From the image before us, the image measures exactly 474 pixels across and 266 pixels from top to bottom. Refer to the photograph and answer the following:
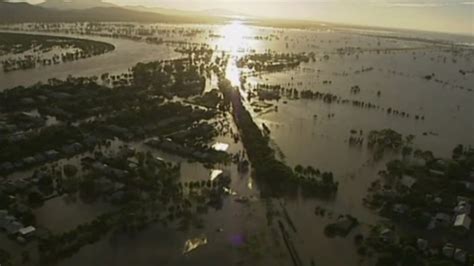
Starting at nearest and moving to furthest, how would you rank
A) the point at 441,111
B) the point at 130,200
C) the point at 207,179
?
the point at 130,200
the point at 207,179
the point at 441,111

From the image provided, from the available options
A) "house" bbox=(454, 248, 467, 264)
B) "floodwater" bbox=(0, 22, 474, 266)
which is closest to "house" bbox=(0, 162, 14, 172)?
"floodwater" bbox=(0, 22, 474, 266)

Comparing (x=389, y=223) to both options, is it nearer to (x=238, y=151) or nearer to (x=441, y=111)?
(x=238, y=151)

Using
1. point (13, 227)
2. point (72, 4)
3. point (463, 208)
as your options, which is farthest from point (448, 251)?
point (72, 4)

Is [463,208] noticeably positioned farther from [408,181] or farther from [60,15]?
[60,15]

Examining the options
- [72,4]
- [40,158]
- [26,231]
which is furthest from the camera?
[72,4]

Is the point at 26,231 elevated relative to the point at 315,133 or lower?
lower

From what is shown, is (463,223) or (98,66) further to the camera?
(98,66)

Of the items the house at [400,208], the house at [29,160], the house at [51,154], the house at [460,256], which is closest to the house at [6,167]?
the house at [29,160]

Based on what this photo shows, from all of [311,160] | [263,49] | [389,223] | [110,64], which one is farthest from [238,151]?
[263,49]
